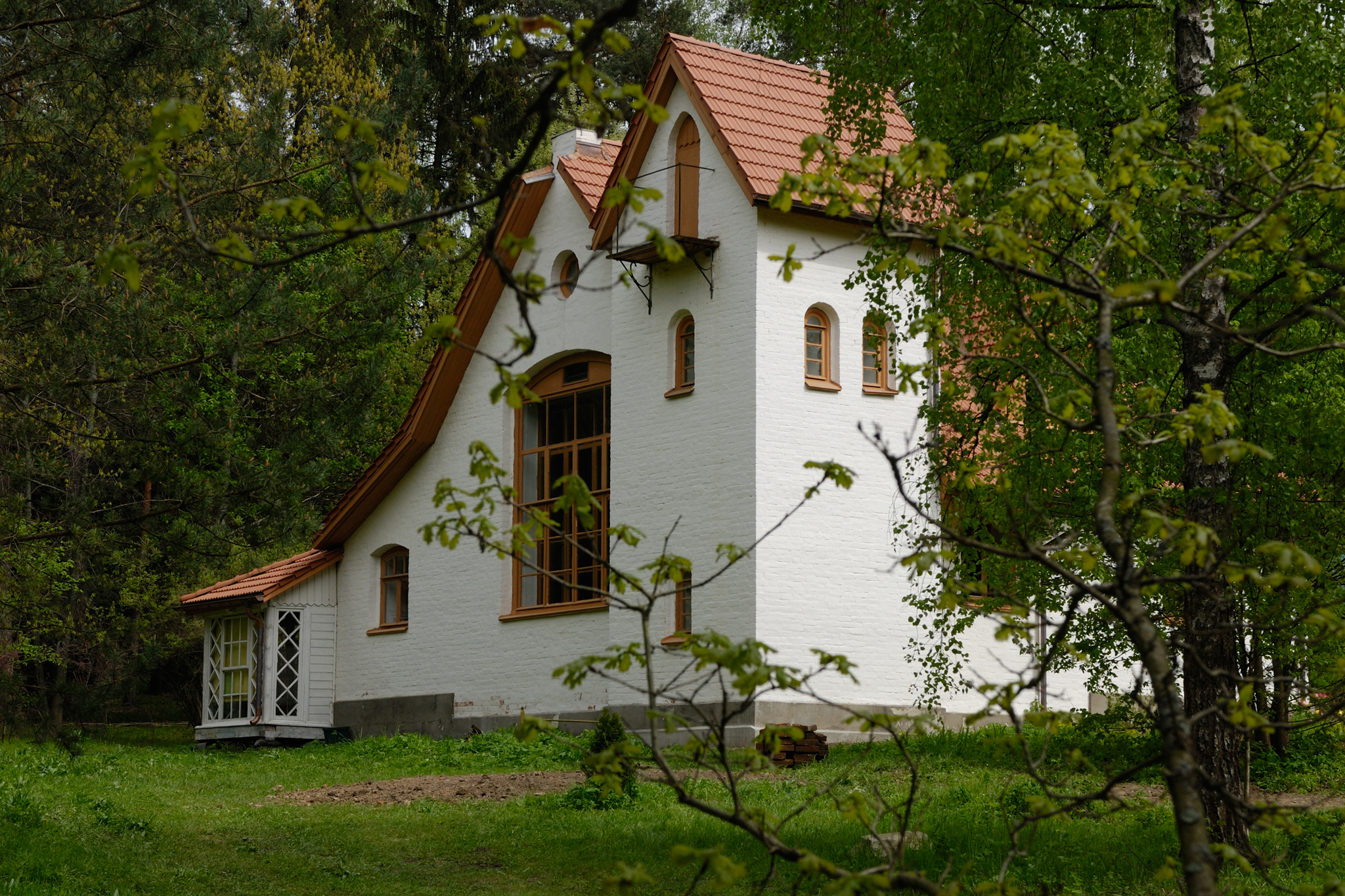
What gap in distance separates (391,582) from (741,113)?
1064 centimetres

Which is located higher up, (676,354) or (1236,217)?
(676,354)

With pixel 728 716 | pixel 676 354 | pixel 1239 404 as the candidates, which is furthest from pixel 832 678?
pixel 728 716

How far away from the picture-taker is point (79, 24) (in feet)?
41.7

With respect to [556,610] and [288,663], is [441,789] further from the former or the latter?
[288,663]

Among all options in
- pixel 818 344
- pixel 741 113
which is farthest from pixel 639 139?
pixel 818 344

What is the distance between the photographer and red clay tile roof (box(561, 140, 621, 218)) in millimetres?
22672

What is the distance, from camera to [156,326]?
13.8 metres

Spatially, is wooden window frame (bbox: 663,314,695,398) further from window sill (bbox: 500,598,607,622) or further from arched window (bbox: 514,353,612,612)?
window sill (bbox: 500,598,607,622)

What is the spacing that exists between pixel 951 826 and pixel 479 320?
1465 cm

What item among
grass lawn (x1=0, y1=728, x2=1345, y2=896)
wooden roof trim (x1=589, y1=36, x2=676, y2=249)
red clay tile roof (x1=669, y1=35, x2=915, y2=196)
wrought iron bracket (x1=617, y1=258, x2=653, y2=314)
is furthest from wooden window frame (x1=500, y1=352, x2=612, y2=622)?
grass lawn (x1=0, y1=728, x2=1345, y2=896)

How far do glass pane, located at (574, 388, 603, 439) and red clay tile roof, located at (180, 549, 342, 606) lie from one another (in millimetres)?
6311

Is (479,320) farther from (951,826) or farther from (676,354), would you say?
(951,826)

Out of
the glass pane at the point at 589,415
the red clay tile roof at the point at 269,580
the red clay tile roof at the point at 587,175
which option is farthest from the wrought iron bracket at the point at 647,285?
the red clay tile roof at the point at 269,580

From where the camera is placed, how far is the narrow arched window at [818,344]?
2030 cm
